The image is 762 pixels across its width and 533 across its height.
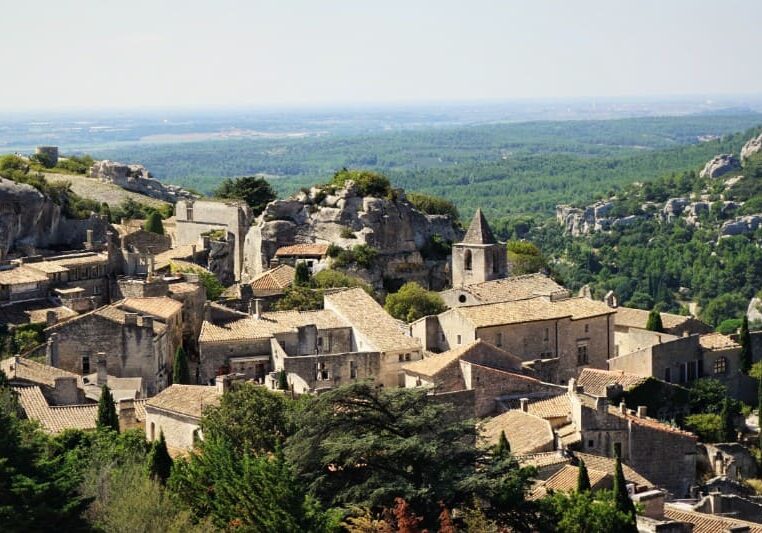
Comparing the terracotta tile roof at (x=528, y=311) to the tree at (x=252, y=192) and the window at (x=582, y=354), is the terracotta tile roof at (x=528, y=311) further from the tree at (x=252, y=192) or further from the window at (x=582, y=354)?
the tree at (x=252, y=192)

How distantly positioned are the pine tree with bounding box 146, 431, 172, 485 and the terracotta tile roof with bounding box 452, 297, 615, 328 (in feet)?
49.9

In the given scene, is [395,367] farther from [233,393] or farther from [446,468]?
[446,468]

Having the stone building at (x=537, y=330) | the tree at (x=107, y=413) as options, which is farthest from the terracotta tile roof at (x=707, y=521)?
the tree at (x=107, y=413)

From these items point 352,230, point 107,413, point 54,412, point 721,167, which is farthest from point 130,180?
point 721,167

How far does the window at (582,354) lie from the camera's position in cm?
4594

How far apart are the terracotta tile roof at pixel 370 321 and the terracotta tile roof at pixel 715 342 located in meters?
11.4

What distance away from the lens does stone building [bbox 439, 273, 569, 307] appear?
159 feet

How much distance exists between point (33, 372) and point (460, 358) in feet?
38.7

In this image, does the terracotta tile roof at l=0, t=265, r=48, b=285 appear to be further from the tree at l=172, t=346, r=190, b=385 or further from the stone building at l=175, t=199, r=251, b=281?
the stone building at l=175, t=199, r=251, b=281

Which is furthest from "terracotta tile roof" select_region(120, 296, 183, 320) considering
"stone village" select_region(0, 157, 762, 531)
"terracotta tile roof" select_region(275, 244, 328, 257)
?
"terracotta tile roof" select_region(275, 244, 328, 257)

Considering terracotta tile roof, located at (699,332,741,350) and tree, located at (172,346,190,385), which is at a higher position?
tree, located at (172,346,190,385)

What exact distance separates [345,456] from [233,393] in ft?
15.3

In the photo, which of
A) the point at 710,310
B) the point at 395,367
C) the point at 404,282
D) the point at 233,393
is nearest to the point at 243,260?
the point at 404,282

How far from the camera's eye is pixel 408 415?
1195 inches
